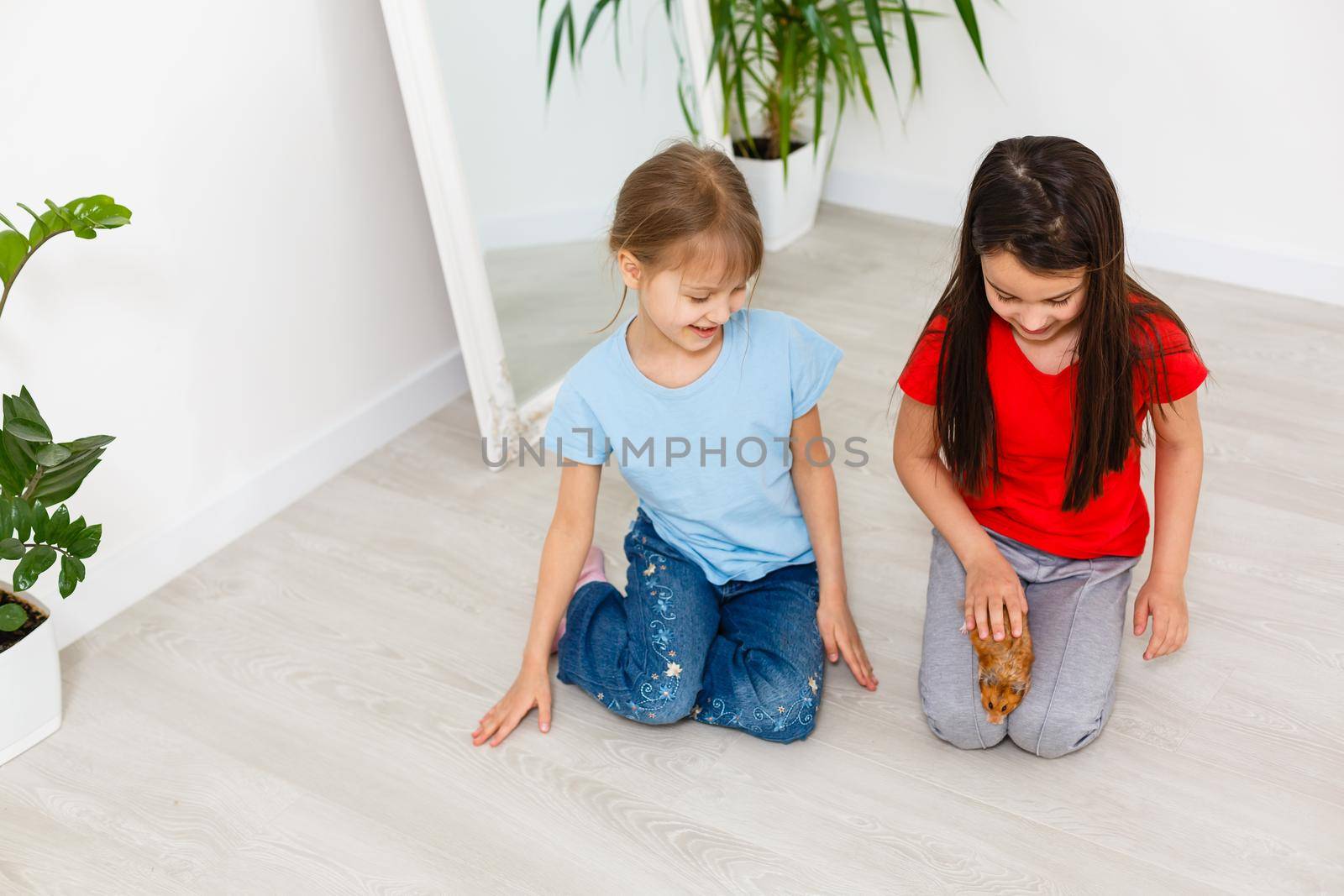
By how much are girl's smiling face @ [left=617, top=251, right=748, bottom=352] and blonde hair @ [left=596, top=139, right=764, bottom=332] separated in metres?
0.01

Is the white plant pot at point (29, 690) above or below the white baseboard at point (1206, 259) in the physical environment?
above

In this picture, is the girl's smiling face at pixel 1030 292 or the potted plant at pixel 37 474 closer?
the girl's smiling face at pixel 1030 292

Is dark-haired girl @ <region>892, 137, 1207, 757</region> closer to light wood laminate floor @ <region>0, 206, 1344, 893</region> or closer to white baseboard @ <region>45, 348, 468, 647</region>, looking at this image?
light wood laminate floor @ <region>0, 206, 1344, 893</region>

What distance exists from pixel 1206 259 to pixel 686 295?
155 centimetres

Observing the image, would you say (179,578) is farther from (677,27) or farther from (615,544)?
(677,27)

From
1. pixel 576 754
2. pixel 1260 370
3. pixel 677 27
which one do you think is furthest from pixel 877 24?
pixel 576 754

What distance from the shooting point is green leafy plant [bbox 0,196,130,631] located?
1.38 metres

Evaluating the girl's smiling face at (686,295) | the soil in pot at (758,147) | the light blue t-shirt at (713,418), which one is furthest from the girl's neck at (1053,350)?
the soil in pot at (758,147)

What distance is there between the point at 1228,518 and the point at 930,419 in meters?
0.63

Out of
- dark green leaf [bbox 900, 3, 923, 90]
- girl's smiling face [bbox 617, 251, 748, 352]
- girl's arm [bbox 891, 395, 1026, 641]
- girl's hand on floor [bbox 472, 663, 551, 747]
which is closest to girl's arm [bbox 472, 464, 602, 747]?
girl's hand on floor [bbox 472, 663, 551, 747]

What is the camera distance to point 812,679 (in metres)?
1.50

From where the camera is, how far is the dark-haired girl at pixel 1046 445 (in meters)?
1.23

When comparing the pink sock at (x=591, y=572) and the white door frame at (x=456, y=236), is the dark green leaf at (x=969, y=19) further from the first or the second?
the pink sock at (x=591, y=572)

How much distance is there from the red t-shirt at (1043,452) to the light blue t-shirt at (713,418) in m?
0.14
